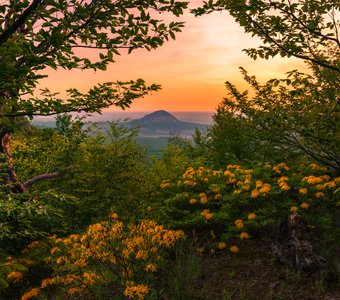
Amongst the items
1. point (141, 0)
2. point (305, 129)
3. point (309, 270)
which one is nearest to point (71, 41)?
point (141, 0)

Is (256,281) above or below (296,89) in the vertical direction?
below

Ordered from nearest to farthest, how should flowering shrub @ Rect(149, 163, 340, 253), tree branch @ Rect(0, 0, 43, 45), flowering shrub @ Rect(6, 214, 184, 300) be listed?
tree branch @ Rect(0, 0, 43, 45) < flowering shrub @ Rect(6, 214, 184, 300) < flowering shrub @ Rect(149, 163, 340, 253)

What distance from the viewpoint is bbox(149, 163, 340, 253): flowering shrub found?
684 cm

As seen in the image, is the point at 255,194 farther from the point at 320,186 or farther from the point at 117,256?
the point at 117,256

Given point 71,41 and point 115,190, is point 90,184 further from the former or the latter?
point 71,41

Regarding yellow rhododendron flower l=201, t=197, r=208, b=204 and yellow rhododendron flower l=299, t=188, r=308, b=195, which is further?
yellow rhododendron flower l=201, t=197, r=208, b=204

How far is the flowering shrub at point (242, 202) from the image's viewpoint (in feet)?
22.4

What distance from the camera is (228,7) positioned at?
4.64 meters

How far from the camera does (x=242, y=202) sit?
6.98m

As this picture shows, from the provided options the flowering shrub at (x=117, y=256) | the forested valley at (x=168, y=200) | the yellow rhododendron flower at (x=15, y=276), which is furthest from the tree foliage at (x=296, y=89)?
the yellow rhododendron flower at (x=15, y=276)

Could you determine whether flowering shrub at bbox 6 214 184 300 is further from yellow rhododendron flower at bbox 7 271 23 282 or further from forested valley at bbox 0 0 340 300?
yellow rhododendron flower at bbox 7 271 23 282

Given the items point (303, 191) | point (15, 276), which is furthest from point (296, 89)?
point (15, 276)

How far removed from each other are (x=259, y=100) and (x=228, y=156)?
20.5 ft

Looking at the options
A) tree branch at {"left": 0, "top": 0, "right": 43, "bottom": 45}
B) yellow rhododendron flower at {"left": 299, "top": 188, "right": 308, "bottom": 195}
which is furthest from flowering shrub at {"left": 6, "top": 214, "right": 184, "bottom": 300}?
yellow rhododendron flower at {"left": 299, "top": 188, "right": 308, "bottom": 195}
